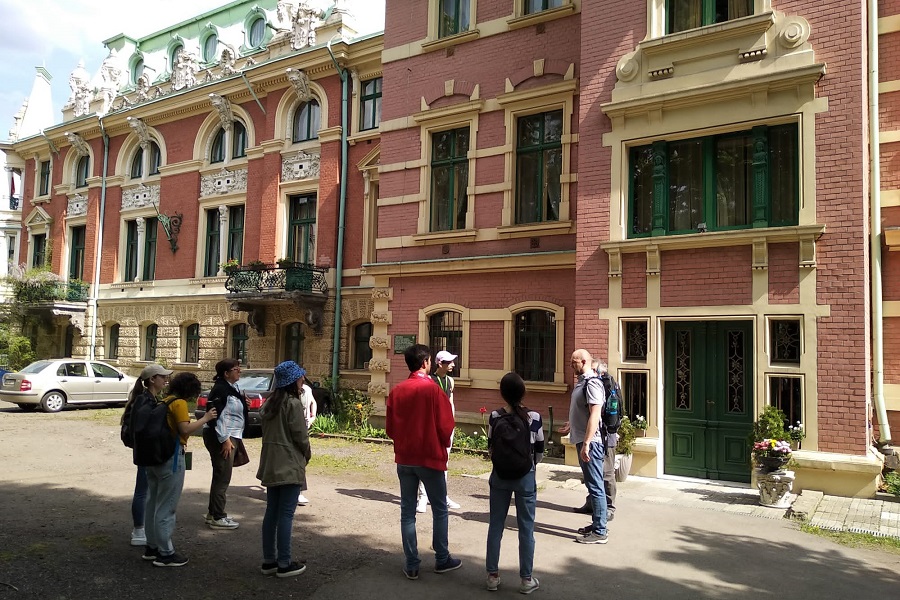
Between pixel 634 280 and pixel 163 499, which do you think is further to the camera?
pixel 634 280

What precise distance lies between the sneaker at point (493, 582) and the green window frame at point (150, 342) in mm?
21009

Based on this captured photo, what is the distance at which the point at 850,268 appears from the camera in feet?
31.0

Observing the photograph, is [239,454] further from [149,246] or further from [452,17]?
[149,246]

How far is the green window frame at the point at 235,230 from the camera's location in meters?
21.9

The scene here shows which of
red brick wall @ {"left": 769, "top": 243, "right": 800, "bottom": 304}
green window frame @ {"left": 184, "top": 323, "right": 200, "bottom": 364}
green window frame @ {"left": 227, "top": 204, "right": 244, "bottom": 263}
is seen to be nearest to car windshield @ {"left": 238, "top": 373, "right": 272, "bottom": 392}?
green window frame @ {"left": 227, "top": 204, "right": 244, "bottom": 263}

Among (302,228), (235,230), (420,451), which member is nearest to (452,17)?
(302,228)

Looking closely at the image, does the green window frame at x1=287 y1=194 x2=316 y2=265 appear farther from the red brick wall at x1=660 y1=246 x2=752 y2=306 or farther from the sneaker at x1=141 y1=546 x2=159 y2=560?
the sneaker at x1=141 y1=546 x2=159 y2=560

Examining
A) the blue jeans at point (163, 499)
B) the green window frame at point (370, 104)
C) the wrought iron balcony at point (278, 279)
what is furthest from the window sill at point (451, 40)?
the blue jeans at point (163, 499)

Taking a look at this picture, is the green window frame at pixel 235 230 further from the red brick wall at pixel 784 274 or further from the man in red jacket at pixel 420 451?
the man in red jacket at pixel 420 451

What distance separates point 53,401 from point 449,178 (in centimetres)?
1340

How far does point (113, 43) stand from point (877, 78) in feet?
90.6

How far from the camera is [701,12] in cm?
1108

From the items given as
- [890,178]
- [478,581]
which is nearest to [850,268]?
[890,178]

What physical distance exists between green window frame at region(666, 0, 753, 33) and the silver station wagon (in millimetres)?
18354
